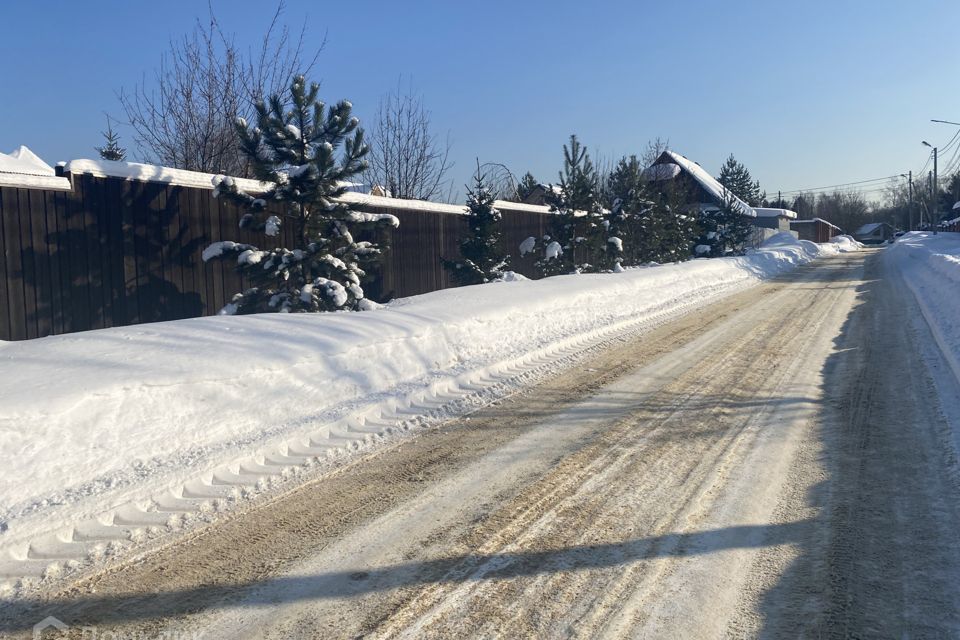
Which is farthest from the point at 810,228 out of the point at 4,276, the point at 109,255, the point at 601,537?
the point at 601,537

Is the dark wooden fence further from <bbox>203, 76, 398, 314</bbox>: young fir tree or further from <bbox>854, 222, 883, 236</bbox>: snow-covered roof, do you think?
<bbox>854, 222, 883, 236</bbox>: snow-covered roof

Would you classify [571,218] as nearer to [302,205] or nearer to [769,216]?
[302,205]

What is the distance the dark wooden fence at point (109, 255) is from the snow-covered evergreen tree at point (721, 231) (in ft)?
94.0

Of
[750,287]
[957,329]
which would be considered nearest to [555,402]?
[957,329]

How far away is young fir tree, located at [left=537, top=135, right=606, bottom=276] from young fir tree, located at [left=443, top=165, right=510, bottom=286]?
11.2 feet

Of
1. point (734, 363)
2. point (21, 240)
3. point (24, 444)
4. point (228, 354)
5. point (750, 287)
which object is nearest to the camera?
point (24, 444)

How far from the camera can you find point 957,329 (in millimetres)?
10406

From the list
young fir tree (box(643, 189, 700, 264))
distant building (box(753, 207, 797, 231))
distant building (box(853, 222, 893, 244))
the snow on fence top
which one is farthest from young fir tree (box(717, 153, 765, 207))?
distant building (box(853, 222, 893, 244))

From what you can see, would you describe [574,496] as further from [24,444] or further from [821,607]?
[24,444]

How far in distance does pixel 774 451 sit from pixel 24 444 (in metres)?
5.39

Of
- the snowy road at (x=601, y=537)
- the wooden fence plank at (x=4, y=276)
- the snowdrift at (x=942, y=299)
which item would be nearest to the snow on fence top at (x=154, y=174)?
the wooden fence plank at (x=4, y=276)

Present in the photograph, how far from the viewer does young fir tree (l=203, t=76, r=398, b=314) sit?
10391mm

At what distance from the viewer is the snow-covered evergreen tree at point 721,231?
1451 inches

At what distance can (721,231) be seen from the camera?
37250 mm
